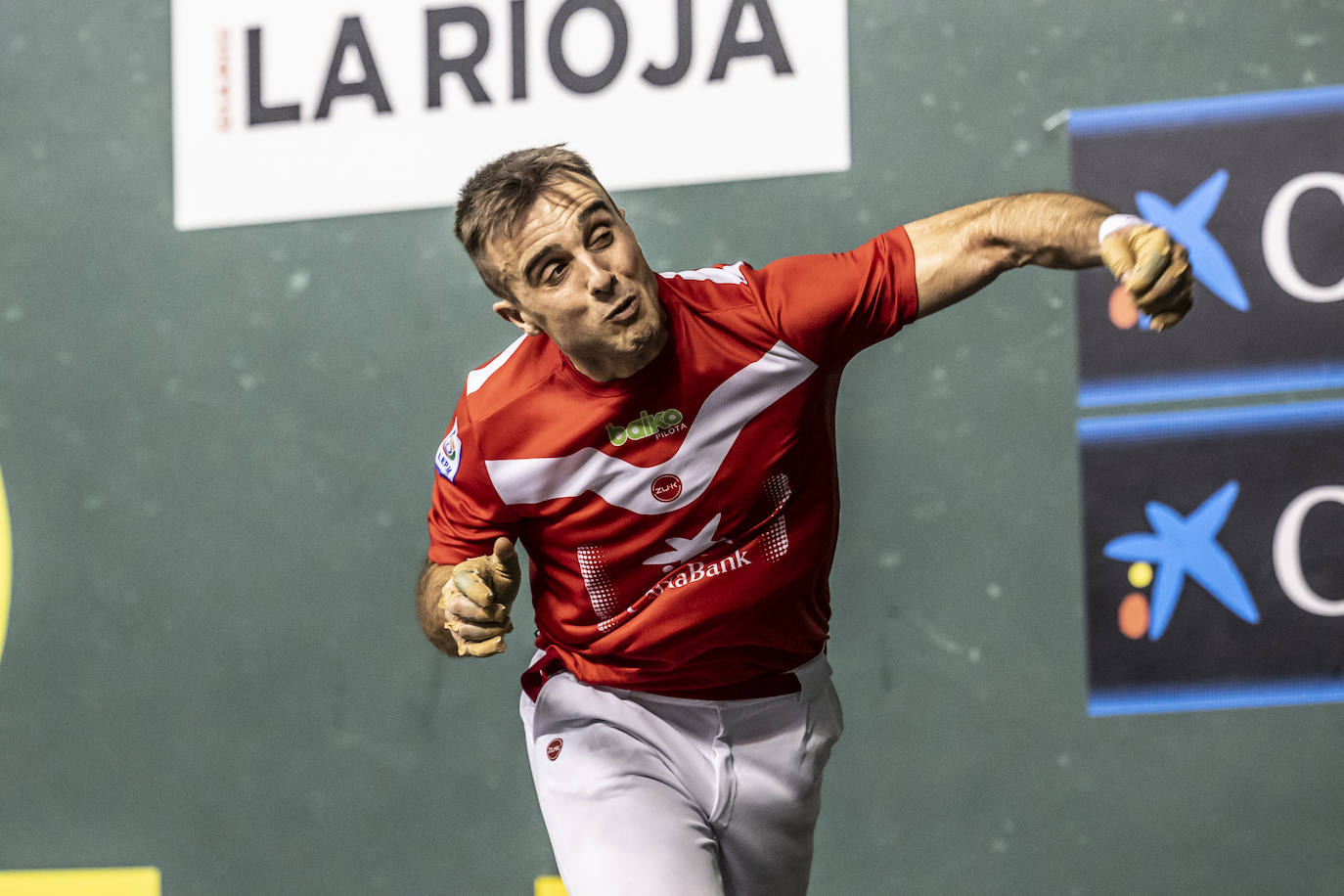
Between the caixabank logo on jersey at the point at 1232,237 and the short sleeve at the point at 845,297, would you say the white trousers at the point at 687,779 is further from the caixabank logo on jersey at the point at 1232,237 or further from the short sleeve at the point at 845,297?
the caixabank logo on jersey at the point at 1232,237

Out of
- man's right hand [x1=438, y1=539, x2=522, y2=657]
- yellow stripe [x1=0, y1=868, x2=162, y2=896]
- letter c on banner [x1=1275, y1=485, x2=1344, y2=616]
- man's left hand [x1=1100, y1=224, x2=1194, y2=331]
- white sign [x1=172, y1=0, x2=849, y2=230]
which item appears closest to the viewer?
man's left hand [x1=1100, y1=224, x2=1194, y2=331]

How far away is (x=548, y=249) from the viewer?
1655mm

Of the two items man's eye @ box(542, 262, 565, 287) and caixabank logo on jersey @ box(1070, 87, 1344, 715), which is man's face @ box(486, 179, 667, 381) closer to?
man's eye @ box(542, 262, 565, 287)

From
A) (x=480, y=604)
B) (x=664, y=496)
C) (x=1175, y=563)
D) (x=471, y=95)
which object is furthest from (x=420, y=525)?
(x=1175, y=563)

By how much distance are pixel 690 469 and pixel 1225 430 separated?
117 centimetres

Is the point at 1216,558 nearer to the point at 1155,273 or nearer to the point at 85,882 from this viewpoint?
the point at 1155,273

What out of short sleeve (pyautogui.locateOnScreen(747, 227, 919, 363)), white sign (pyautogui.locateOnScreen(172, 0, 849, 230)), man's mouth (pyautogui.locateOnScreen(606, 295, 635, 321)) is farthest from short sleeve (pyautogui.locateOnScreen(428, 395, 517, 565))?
white sign (pyautogui.locateOnScreen(172, 0, 849, 230))

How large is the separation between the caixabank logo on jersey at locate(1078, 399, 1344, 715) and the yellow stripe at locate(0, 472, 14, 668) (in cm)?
215

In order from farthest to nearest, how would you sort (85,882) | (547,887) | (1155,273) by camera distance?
1. (85,882)
2. (547,887)
3. (1155,273)

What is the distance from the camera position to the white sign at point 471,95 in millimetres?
2564

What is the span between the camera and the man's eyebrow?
5.43 feet

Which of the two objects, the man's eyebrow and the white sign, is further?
the white sign

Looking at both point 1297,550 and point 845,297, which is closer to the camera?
point 845,297

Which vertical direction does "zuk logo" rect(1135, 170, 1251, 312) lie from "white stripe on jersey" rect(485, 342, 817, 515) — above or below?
above
